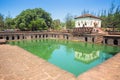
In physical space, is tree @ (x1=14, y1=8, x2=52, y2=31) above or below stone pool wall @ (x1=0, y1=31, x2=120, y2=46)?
above

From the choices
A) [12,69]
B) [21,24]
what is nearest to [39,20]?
[21,24]

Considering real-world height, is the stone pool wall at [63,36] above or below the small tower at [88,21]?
below

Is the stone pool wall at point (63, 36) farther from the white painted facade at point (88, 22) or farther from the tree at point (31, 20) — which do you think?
the white painted facade at point (88, 22)

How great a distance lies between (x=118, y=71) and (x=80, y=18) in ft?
129

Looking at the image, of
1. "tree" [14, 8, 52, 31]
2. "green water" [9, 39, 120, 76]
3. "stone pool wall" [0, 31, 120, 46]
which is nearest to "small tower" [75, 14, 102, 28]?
"stone pool wall" [0, 31, 120, 46]

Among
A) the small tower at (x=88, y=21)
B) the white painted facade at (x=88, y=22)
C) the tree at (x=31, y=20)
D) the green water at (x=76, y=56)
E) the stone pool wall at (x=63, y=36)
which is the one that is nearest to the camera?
the green water at (x=76, y=56)

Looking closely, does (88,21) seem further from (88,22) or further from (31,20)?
(31,20)

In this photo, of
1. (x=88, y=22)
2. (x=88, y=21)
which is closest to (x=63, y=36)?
(x=88, y=22)

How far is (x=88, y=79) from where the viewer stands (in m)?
6.27

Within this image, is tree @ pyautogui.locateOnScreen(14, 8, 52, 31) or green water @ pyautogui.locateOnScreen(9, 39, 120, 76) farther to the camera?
tree @ pyautogui.locateOnScreen(14, 8, 52, 31)

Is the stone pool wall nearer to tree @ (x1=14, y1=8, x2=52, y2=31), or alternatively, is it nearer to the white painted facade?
tree @ (x1=14, y1=8, x2=52, y2=31)

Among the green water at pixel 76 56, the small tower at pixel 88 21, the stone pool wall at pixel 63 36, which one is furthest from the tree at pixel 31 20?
the green water at pixel 76 56

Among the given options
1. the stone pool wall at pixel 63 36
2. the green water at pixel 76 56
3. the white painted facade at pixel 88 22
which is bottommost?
the green water at pixel 76 56

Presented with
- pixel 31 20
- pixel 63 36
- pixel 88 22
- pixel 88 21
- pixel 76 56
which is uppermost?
pixel 31 20
